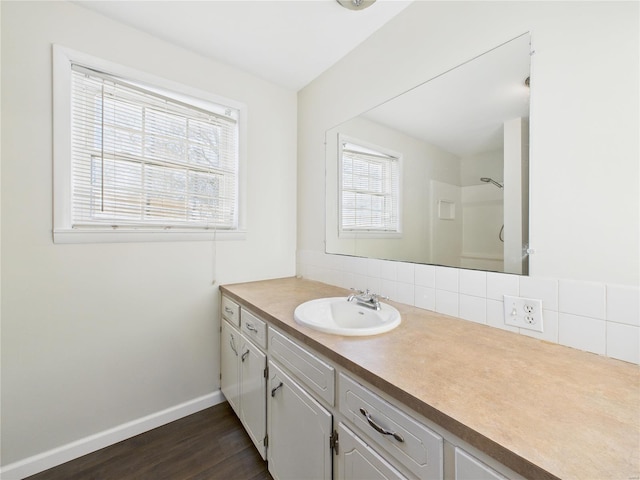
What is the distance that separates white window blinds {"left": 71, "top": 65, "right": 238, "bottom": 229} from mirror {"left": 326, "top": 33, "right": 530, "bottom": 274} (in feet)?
2.92

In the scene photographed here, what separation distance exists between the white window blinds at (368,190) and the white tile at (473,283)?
1.58ft

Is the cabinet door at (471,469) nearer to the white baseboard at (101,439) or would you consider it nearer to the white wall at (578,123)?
the white wall at (578,123)

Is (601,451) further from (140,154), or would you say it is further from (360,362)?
(140,154)

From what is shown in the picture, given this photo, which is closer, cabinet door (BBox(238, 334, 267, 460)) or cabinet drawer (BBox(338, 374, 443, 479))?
cabinet drawer (BBox(338, 374, 443, 479))

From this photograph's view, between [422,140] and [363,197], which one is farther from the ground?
[422,140]

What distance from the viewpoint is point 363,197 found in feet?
6.04

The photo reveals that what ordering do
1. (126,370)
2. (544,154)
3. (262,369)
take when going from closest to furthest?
(544,154)
(262,369)
(126,370)

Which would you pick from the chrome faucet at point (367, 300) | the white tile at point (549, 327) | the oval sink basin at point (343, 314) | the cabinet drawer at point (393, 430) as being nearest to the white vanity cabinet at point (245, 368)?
the oval sink basin at point (343, 314)

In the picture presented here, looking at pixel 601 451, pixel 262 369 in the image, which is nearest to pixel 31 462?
pixel 262 369

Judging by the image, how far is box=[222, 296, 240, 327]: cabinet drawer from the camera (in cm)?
166

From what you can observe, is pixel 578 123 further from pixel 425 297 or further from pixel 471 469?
pixel 471 469

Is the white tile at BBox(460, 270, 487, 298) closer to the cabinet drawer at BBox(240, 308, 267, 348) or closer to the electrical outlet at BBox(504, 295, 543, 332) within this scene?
the electrical outlet at BBox(504, 295, 543, 332)

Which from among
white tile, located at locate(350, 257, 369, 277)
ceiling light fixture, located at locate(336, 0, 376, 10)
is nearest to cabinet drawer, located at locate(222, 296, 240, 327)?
white tile, located at locate(350, 257, 369, 277)

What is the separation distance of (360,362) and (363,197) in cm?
124
